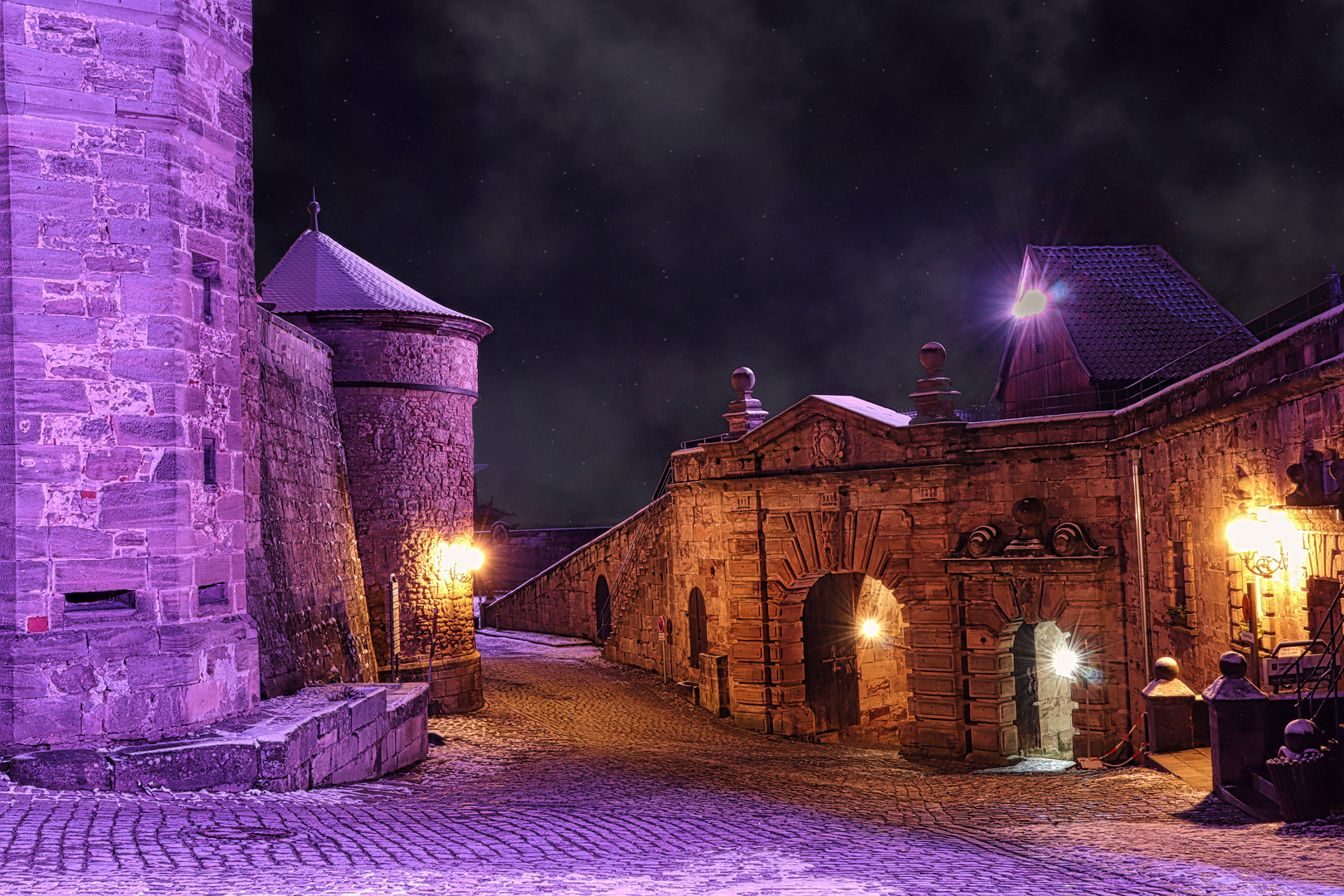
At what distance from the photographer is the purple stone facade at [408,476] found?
1762 cm

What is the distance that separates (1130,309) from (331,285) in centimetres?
1629

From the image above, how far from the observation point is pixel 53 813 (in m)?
7.00

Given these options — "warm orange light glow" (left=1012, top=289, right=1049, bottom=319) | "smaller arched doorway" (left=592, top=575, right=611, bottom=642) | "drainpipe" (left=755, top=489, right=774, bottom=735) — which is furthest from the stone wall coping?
"warm orange light glow" (left=1012, top=289, right=1049, bottom=319)

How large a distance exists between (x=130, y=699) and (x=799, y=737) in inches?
485

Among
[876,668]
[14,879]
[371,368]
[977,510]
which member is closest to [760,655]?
[876,668]

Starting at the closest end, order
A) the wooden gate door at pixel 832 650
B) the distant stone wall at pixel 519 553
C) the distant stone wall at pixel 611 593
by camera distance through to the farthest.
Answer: the wooden gate door at pixel 832 650 < the distant stone wall at pixel 611 593 < the distant stone wall at pixel 519 553

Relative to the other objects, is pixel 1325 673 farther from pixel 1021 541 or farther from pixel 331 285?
pixel 331 285

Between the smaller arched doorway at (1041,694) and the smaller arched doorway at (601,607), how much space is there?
14164 mm

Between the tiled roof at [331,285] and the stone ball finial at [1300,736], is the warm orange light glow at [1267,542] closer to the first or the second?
the stone ball finial at [1300,736]

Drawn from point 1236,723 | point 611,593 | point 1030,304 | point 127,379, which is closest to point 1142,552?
point 1236,723

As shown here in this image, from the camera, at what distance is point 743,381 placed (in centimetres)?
1969

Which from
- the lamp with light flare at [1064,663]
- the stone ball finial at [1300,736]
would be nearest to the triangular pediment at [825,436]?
the lamp with light flare at [1064,663]

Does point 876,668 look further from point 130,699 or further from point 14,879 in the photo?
point 14,879

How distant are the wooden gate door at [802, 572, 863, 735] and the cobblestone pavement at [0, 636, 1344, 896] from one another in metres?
6.49
